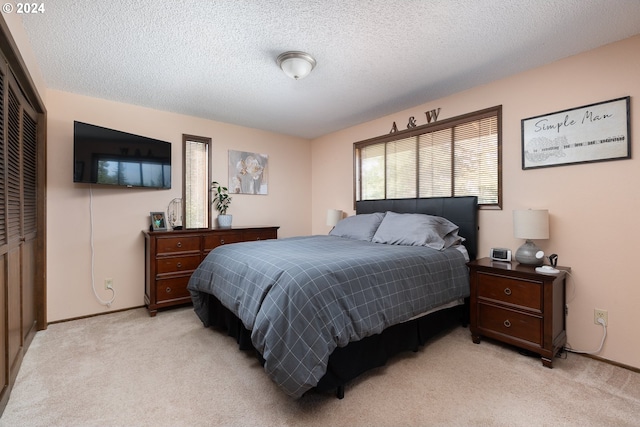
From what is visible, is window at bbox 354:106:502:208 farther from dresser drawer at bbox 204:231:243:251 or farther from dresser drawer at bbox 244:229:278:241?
dresser drawer at bbox 204:231:243:251

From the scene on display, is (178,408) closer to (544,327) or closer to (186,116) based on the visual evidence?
(544,327)

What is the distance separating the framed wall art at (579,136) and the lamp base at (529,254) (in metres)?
0.72

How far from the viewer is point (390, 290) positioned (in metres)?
2.02

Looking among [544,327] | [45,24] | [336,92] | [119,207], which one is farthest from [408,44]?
[119,207]

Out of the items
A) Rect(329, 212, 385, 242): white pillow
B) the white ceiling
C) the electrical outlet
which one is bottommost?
the electrical outlet

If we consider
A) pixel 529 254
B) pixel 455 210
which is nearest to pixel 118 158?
pixel 455 210

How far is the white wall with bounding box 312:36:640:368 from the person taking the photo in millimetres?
2098

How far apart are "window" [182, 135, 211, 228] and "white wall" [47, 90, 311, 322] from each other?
9 centimetres

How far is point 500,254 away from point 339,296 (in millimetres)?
1762

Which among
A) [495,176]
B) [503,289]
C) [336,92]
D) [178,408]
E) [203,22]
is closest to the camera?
[178,408]

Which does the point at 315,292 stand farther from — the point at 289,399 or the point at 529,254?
the point at 529,254

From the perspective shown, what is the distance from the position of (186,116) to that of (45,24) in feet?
6.02

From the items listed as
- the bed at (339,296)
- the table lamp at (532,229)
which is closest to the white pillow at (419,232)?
the bed at (339,296)

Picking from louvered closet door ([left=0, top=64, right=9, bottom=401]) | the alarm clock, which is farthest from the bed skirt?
louvered closet door ([left=0, top=64, right=9, bottom=401])
